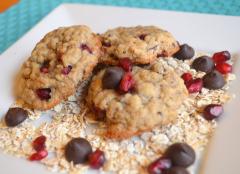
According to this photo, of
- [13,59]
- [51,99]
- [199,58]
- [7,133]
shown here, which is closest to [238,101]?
[199,58]

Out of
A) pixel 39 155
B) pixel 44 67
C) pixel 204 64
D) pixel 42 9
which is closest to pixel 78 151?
pixel 39 155

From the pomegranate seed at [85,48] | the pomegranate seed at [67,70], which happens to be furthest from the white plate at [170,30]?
the pomegranate seed at [85,48]

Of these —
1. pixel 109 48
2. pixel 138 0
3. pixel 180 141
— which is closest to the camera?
pixel 180 141

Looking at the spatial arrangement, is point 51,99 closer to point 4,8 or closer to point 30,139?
point 30,139

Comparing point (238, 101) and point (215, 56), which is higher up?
point (215, 56)

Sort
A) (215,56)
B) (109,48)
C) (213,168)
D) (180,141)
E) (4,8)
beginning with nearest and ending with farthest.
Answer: (213,168), (180,141), (109,48), (215,56), (4,8)

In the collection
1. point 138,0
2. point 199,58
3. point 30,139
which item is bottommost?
point 30,139

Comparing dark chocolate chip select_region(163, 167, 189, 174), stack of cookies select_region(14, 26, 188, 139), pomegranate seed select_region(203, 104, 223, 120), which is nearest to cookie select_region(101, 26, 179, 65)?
stack of cookies select_region(14, 26, 188, 139)

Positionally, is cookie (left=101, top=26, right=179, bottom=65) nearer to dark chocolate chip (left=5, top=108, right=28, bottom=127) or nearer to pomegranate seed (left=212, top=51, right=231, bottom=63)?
pomegranate seed (left=212, top=51, right=231, bottom=63)
